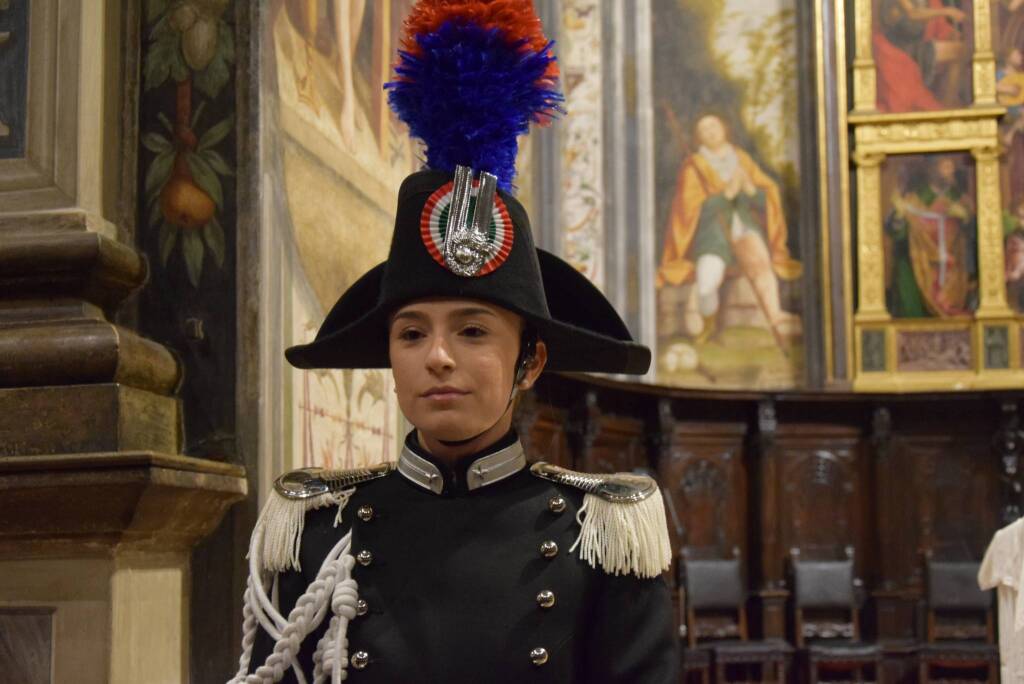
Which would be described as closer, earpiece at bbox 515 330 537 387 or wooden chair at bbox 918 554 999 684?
earpiece at bbox 515 330 537 387

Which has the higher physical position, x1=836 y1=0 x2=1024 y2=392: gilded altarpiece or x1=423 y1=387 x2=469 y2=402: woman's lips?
x1=836 y1=0 x2=1024 y2=392: gilded altarpiece

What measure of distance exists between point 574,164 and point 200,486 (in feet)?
27.0

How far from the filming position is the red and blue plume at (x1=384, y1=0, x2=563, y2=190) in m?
2.31

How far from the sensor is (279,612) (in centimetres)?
236

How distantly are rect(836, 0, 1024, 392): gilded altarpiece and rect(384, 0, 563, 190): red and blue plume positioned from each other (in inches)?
387

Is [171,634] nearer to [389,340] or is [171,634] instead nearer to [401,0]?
[389,340]

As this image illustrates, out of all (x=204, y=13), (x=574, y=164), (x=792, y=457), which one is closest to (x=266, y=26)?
(x=204, y=13)

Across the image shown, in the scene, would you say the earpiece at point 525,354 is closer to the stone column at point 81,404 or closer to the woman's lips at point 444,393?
the woman's lips at point 444,393

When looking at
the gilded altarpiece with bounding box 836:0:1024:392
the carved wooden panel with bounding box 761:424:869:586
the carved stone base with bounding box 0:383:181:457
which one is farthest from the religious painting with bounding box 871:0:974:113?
the carved stone base with bounding box 0:383:181:457

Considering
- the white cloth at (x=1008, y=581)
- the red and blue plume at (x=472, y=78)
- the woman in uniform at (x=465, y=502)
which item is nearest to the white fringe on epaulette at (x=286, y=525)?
the woman in uniform at (x=465, y=502)

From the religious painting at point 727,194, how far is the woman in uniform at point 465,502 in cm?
952

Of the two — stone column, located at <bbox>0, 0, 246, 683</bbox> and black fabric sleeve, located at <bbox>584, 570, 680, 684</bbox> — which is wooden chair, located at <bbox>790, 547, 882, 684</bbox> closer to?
stone column, located at <bbox>0, 0, 246, 683</bbox>

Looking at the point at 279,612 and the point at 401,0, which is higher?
the point at 401,0

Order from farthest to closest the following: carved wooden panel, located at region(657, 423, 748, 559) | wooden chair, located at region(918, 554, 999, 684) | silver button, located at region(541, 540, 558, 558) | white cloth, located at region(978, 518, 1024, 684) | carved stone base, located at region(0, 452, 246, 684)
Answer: carved wooden panel, located at region(657, 423, 748, 559) < wooden chair, located at region(918, 554, 999, 684) < white cloth, located at region(978, 518, 1024, 684) < carved stone base, located at region(0, 452, 246, 684) < silver button, located at region(541, 540, 558, 558)
